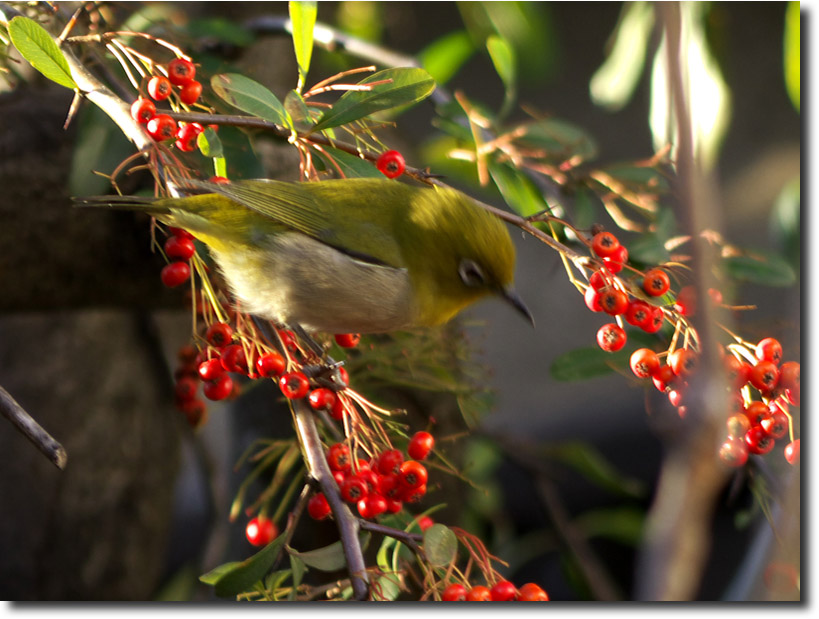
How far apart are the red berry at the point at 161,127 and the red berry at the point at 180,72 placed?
9 centimetres

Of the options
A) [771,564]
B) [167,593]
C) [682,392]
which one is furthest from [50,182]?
[771,564]

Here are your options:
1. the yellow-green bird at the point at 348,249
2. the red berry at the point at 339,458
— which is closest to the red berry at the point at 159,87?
the yellow-green bird at the point at 348,249

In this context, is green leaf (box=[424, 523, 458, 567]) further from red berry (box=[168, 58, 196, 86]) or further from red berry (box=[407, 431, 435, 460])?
red berry (box=[168, 58, 196, 86])

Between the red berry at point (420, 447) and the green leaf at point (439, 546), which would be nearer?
the green leaf at point (439, 546)

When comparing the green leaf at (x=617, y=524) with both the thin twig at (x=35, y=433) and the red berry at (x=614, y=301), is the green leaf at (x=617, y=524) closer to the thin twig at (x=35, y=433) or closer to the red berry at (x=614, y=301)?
the red berry at (x=614, y=301)

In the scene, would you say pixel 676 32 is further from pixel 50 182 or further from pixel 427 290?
pixel 50 182

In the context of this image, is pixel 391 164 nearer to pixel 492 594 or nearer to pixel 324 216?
pixel 324 216

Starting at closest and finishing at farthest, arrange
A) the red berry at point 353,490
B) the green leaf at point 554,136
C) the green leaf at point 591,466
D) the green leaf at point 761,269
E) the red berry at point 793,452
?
the red berry at point 353,490, the red berry at point 793,452, the green leaf at point 761,269, the green leaf at point 554,136, the green leaf at point 591,466

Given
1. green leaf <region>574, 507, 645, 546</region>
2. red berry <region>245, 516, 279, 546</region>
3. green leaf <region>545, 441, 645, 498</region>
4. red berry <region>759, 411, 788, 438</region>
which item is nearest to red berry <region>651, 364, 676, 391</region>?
red berry <region>759, 411, 788, 438</region>

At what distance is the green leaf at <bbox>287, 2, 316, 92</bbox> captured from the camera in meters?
0.99

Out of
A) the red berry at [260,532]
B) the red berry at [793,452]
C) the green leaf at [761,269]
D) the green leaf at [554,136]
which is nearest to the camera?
the red berry at [793,452]

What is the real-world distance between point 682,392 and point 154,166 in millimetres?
627

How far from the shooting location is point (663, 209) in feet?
4.61

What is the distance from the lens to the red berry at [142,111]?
2.89ft
